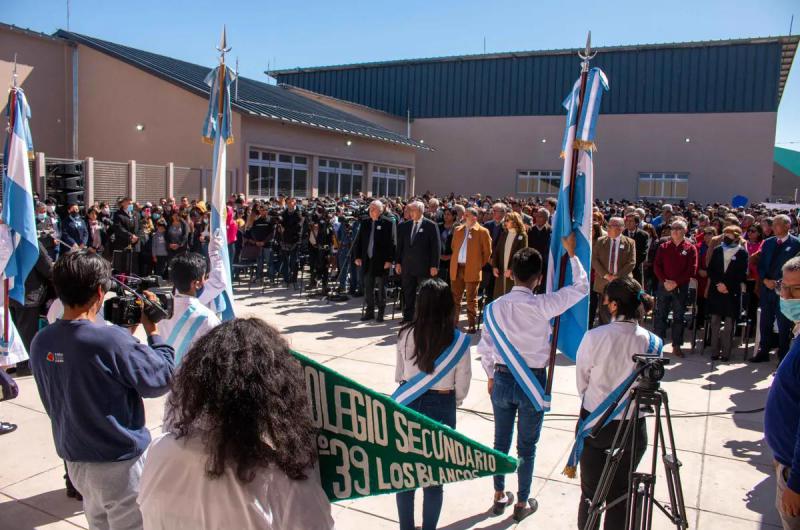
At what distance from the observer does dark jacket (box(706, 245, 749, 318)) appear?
26.1ft

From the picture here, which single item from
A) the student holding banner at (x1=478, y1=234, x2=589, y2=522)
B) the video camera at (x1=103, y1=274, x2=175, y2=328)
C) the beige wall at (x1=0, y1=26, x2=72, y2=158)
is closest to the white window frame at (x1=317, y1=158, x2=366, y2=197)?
the beige wall at (x1=0, y1=26, x2=72, y2=158)

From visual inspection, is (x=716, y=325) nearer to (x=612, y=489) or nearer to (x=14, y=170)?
(x=612, y=489)

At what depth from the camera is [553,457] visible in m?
4.96

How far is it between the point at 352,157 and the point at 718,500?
2147cm

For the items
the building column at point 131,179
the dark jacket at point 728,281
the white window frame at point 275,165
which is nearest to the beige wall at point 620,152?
the white window frame at point 275,165

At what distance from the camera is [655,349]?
3.43 m

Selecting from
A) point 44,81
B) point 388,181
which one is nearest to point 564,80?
point 388,181

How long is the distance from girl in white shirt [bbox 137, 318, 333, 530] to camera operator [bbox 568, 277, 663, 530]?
220 cm

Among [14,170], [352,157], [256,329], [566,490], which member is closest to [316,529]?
[256,329]

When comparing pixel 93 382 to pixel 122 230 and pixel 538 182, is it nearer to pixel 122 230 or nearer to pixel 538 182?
pixel 122 230

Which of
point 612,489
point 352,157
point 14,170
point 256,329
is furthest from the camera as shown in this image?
point 352,157

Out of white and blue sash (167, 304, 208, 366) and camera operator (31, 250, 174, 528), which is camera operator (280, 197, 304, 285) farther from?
camera operator (31, 250, 174, 528)

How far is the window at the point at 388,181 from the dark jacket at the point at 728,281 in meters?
19.3

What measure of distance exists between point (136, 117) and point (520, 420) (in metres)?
19.5
